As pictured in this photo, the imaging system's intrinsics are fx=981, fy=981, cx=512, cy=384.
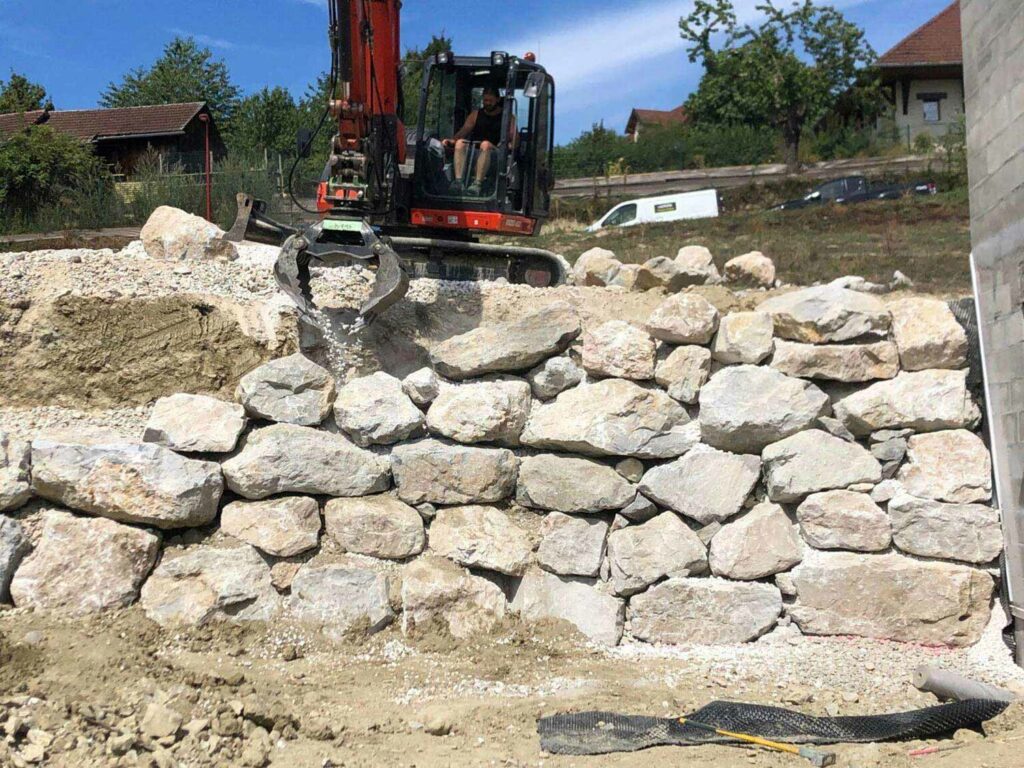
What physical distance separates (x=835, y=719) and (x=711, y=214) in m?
17.3

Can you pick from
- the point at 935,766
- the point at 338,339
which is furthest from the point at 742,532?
the point at 338,339

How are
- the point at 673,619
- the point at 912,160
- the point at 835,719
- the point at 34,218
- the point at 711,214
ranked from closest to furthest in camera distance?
the point at 835,719
the point at 673,619
the point at 34,218
the point at 711,214
the point at 912,160

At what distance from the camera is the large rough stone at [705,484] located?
216 inches

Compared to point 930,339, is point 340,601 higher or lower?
lower

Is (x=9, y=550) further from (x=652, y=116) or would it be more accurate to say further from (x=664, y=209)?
(x=652, y=116)

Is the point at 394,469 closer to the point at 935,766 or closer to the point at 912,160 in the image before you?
the point at 935,766

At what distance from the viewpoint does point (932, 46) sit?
34125mm

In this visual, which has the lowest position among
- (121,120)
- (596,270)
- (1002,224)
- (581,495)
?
(581,495)

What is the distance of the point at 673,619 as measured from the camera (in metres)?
5.40

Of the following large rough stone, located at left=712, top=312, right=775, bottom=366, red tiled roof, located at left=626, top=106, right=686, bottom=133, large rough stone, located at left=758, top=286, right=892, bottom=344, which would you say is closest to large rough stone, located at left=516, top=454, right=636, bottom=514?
large rough stone, located at left=712, top=312, right=775, bottom=366

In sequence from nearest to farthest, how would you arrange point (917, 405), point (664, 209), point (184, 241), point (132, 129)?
point (917, 405), point (184, 241), point (664, 209), point (132, 129)

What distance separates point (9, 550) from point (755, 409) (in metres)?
4.03

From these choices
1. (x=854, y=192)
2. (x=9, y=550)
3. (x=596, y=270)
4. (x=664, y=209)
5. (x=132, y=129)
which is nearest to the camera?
(x=9, y=550)

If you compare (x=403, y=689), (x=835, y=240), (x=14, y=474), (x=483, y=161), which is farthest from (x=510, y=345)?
(x=835, y=240)
